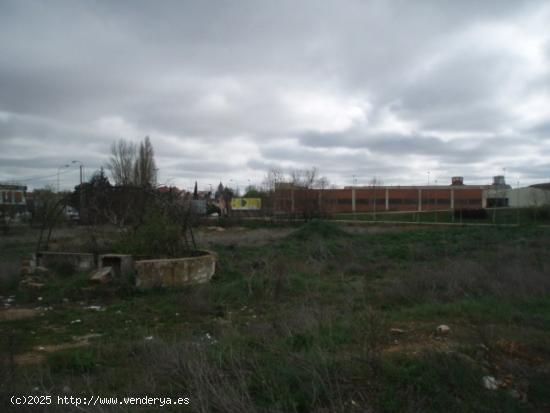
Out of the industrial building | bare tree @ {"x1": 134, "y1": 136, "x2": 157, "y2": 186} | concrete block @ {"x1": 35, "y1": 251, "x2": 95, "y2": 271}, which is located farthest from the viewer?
the industrial building

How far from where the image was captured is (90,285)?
11.0 meters

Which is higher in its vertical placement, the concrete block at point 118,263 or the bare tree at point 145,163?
the bare tree at point 145,163

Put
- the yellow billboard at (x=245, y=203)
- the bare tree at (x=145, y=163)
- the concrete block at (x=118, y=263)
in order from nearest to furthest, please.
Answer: the concrete block at (x=118, y=263) < the bare tree at (x=145, y=163) < the yellow billboard at (x=245, y=203)

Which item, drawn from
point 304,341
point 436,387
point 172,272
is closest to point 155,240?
point 172,272

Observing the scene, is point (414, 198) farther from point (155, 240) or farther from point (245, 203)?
point (155, 240)

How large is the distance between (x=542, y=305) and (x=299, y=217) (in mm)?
40050

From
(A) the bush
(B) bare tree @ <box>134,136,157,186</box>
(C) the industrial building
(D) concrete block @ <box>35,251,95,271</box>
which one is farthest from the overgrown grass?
(C) the industrial building

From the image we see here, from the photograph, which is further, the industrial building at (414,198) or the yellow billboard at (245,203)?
the industrial building at (414,198)

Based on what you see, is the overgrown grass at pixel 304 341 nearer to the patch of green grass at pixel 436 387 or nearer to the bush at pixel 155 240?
the patch of green grass at pixel 436 387

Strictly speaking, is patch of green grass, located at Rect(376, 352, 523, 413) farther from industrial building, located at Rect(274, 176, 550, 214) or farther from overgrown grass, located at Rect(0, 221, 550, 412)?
industrial building, located at Rect(274, 176, 550, 214)

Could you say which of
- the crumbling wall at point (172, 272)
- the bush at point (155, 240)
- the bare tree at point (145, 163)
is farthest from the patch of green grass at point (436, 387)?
the bare tree at point (145, 163)

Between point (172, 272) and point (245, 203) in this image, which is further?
point (245, 203)

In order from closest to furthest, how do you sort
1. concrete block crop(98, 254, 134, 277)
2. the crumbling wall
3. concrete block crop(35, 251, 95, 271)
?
the crumbling wall < concrete block crop(98, 254, 134, 277) < concrete block crop(35, 251, 95, 271)

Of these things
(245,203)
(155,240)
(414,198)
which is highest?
(414,198)
